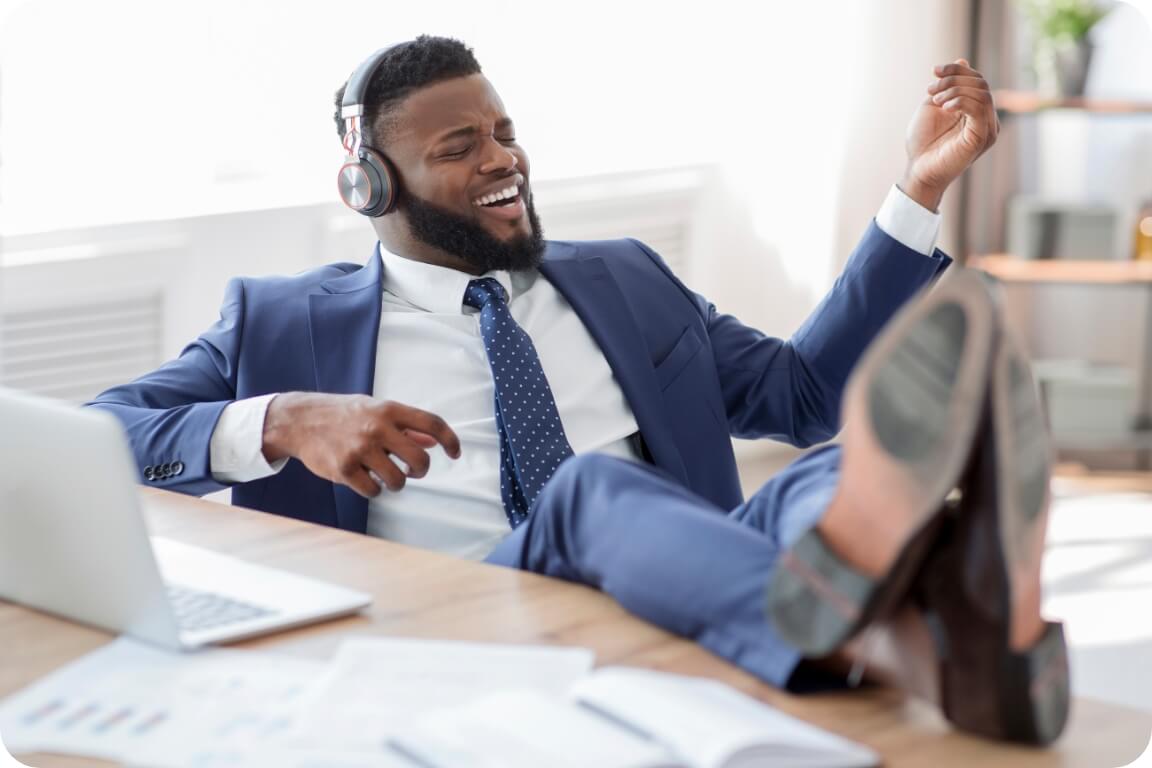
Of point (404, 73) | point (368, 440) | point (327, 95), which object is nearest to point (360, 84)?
point (404, 73)

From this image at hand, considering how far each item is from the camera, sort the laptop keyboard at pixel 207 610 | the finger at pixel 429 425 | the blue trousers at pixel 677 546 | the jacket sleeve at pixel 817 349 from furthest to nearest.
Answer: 1. the jacket sleeve at pixel 817 349
2. the finger at pixel 429 425
3. the laptop keyboard at pixel 207 610
4. the blue trousers at pixel 677 546

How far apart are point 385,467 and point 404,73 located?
0.72 m

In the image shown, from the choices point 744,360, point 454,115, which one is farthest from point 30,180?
point 744,360

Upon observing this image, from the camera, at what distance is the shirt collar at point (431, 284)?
2.04 metres

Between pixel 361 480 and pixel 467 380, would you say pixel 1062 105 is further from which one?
pixel 361 480

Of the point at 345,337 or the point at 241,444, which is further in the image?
the point at 345,337

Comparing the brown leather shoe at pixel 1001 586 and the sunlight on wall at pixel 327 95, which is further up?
the sunlight on wall at pixel 327 95

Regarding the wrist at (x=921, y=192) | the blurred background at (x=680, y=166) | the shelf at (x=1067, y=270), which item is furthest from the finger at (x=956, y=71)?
the shelf at (x=1067, y=270)

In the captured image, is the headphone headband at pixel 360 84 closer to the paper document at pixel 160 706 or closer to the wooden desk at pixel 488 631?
Answer: the wooden desk at pixel 488 631

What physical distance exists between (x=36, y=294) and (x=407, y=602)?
1.62 metres

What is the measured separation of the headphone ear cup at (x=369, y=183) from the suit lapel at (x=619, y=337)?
0.76 ft

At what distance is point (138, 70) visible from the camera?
116 inches

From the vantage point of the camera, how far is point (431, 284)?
6.74ft

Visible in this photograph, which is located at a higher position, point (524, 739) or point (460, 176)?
point (460, 176)
